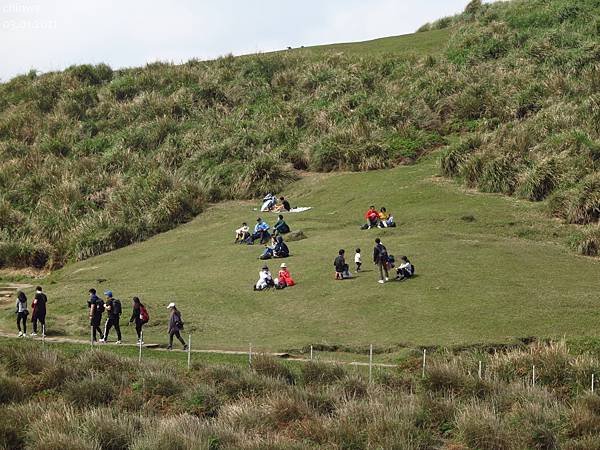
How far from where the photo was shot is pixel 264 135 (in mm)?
48281

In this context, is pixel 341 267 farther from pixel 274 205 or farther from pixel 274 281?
pixel 274 205

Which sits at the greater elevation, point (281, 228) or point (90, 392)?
point (281, 228)

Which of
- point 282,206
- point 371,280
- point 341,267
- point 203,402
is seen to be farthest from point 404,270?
point 282,206

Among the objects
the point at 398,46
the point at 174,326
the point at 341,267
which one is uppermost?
the point at 398,46

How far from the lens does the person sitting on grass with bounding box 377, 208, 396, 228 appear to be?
34.0m

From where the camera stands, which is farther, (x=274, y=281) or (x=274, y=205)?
(x=274, y=205)

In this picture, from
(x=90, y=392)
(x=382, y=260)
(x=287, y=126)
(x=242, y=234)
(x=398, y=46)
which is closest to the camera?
(x=90, y=392)

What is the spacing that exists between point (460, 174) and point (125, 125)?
23.7 meters

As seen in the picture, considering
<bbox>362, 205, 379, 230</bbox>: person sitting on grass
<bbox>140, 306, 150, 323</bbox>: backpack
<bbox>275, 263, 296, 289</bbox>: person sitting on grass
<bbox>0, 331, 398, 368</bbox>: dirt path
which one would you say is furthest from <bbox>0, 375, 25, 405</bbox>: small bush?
<bbox>362, 205, 379, 230</bbox>: person sitting on grass

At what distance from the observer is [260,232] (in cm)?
3478

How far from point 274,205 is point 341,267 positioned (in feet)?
40.5

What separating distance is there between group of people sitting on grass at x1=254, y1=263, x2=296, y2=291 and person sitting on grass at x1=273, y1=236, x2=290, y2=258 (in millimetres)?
2726

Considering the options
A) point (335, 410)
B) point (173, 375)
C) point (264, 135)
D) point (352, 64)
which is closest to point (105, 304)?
point (173, 375)

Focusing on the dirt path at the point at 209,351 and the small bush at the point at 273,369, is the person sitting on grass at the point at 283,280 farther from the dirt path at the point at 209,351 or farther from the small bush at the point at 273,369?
the small bush at the point at 273,369
